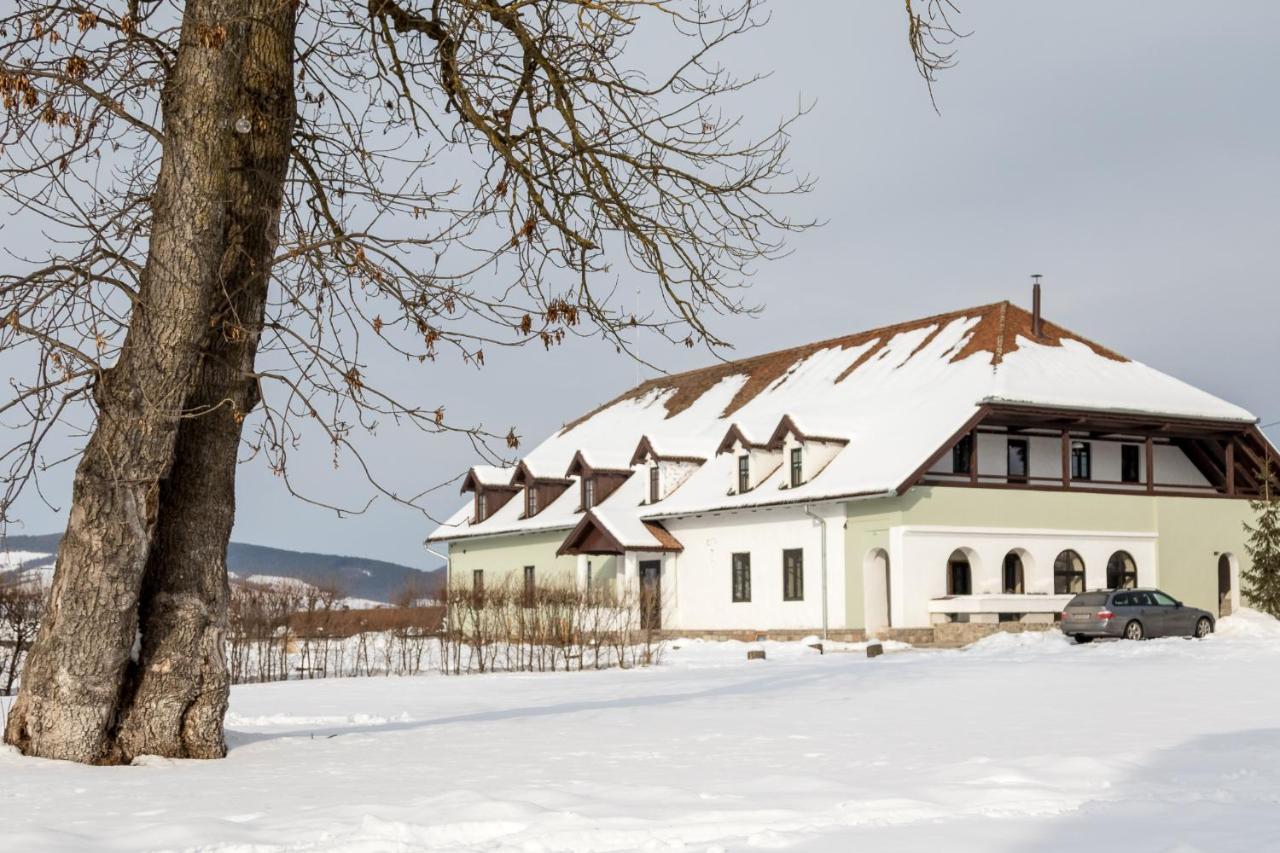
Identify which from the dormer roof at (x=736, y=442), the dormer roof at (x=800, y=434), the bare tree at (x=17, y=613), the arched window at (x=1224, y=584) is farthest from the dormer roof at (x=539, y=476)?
the bare tree at (x=17, y=613)

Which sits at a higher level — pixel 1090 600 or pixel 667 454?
pixel 667 454

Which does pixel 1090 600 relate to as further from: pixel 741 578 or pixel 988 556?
pixel 741 578

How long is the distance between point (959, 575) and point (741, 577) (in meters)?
6.31

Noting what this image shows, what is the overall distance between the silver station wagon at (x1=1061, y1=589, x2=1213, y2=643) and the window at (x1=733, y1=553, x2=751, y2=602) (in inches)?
381

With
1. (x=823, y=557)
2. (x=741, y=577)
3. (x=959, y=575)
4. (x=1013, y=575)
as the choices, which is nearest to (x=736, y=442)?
(x=741, y=577)

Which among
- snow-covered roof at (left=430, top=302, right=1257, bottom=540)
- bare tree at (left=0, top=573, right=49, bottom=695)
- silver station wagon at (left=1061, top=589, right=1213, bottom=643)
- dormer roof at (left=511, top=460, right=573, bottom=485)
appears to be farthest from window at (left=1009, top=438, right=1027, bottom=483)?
bare tree at (left=0, top=573, right=49, bottom=695)

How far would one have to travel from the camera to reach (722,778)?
9461mm

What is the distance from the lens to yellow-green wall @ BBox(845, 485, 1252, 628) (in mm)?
35750

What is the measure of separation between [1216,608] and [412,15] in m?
34.1

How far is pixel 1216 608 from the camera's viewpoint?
130 ft

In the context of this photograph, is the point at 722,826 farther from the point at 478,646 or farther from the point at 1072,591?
the point at 1072,591

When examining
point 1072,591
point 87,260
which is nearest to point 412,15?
point 87,260

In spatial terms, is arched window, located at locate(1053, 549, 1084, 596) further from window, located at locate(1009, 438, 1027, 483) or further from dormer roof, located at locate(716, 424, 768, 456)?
dormer roof, located at locate(716, 424, 768, 456)

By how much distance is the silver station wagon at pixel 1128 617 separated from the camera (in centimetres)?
3222
